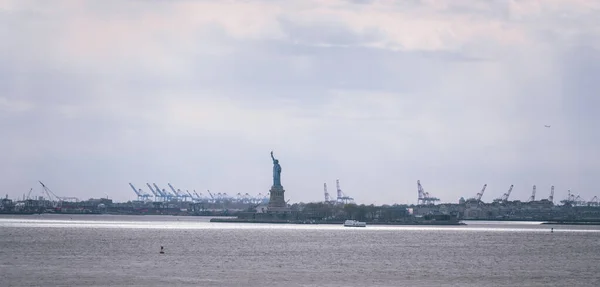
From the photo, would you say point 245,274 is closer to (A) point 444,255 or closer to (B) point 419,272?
(B) point 419,272

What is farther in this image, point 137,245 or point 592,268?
point 137,245

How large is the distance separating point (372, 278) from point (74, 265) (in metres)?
20.9

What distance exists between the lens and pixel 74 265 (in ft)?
250

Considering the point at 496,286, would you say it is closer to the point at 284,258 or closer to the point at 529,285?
the point at 529,285

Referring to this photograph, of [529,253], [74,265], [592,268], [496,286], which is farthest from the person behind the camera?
[529,253]

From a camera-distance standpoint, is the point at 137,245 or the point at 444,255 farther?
the point at 137,245

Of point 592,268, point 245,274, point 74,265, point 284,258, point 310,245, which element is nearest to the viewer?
point 245,274

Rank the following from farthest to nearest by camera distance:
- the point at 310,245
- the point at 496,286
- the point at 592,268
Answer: the point at 310,245 < the point at 592,268 < the point at 496,286

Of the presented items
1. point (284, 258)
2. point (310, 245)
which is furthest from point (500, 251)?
point (284, 258)

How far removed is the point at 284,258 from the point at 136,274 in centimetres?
2310

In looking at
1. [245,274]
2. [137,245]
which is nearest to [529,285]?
[245,274]

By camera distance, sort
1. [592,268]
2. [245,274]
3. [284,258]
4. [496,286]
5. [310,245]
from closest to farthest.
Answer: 1. [496,286]
2. [245,274]
3. [592,268]
4. [284,258]
5. [310,245]

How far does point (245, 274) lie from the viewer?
70.7m

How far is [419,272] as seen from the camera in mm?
74875
